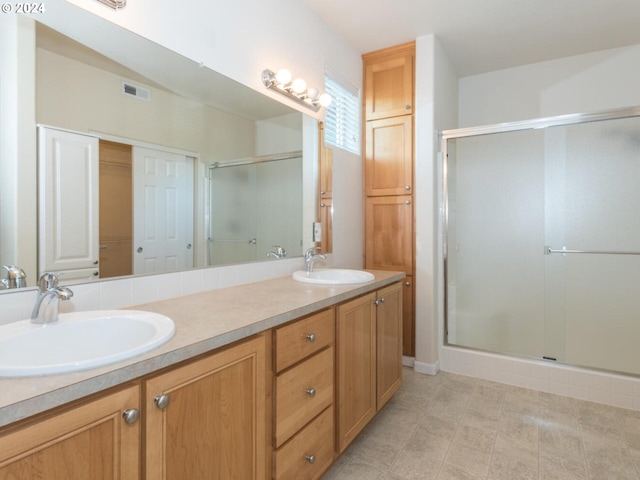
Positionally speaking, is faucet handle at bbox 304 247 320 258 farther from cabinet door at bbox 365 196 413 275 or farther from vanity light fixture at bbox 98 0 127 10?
vanity light fixture at bbox 98 0 127 10

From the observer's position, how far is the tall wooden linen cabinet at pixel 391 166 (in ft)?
9.05

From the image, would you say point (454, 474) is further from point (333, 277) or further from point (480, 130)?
point (480, 130)

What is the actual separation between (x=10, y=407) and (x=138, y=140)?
100cm

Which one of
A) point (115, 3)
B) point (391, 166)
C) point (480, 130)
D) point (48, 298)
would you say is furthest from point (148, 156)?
point (480, 130)

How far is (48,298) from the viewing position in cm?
96

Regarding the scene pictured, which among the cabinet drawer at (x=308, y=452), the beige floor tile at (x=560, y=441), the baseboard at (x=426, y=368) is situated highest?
the cabinet drawer at (x=308, y=452)

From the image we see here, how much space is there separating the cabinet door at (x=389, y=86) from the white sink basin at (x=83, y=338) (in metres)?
2.42

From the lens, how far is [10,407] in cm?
57

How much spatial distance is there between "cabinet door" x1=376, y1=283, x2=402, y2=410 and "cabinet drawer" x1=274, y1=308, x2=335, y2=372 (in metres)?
0.50

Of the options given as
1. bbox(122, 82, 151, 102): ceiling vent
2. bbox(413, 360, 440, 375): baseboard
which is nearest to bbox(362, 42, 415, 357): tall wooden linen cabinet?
bbox(413, 360, 440, 375): baseboard

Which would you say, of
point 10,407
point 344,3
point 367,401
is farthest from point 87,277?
point 344,3

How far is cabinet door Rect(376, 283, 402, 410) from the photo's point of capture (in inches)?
74.8

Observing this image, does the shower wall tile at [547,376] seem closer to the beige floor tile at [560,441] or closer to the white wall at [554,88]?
the beige floor tile at [560,441]

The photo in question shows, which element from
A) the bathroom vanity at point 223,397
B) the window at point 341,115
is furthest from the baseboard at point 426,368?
the window at point 341,115
